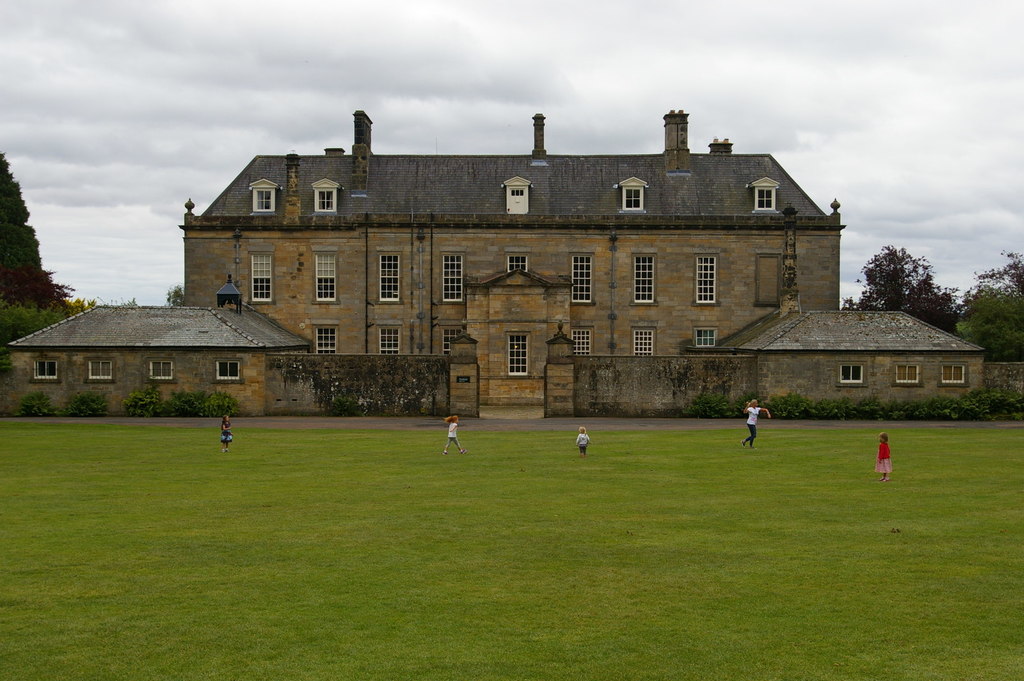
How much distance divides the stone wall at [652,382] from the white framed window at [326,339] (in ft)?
51.5

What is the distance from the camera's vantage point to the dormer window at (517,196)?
51.6m

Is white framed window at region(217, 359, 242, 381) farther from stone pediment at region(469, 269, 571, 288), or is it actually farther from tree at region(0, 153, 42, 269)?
tree at region(0, 153, 42, 269)

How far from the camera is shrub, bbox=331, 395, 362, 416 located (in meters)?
39.6

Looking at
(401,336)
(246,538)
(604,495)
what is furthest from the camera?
(401,336)

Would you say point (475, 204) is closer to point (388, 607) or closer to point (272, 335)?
point (272, 335)

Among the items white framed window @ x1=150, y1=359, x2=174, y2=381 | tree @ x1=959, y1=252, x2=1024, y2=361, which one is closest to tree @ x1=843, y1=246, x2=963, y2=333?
tree @ x1=959, y1=252, x2=1024, y2=361

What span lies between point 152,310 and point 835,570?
117 ft

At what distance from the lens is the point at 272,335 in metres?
45.3

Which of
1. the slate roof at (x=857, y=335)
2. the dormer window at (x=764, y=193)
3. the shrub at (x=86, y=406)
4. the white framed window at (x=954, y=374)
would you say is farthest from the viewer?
the dormer window at (x=764, y=193)

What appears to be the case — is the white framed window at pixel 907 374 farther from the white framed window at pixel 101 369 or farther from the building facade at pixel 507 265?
the white framed window at pixel 101 369

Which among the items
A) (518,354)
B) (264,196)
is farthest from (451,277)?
(264,196)

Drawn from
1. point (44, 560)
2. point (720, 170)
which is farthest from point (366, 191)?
point (44, 560)

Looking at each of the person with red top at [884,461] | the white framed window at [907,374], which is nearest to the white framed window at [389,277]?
the white framed window at [907,374]

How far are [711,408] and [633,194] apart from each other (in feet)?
52.4
